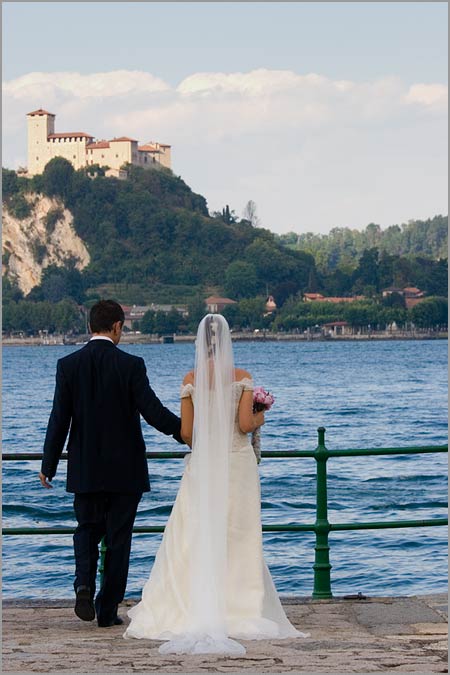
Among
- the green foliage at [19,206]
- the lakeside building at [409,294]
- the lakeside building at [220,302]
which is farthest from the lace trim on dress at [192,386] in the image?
the green foliage at [19,206]

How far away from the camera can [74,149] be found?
195 metres

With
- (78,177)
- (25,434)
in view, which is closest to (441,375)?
(25,434)

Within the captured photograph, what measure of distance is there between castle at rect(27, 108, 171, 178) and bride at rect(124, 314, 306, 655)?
184927 mm

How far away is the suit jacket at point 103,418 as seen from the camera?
20.1 feet

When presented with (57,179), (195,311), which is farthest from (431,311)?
(57,179)

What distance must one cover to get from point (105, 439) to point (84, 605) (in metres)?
0.80

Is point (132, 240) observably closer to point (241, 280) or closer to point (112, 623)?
point (241, 280)

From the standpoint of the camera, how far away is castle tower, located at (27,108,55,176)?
19262 cm

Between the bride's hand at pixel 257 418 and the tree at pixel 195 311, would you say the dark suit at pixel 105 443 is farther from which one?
the tree at pixel 195 311

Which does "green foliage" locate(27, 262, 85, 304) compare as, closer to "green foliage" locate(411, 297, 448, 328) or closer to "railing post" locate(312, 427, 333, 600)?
"green foliage" locate(411, 297, 448, 328)

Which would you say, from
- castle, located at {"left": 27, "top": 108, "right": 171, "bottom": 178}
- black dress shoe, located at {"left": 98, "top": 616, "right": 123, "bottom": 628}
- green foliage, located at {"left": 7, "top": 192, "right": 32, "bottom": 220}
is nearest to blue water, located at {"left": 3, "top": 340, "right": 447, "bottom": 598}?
black dress shoe, located at {"left": 98, "top": 616, "right": 123, "bottom": 628}

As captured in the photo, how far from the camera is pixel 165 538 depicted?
6.33 meters

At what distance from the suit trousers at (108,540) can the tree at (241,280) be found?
150m

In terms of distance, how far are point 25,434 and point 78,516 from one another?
41123 mm
